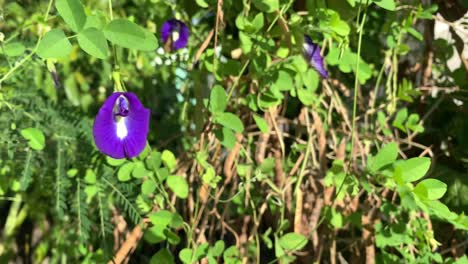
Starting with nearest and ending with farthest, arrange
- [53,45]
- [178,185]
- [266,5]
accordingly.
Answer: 1. [53,45]
2. [266,5]
3. [178,185]

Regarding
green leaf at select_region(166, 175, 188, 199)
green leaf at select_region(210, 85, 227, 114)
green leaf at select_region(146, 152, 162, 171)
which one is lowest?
green leaf at select_region(166, 175, 188, 199)

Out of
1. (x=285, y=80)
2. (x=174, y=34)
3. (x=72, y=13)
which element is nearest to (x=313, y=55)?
(x=285, y=80)

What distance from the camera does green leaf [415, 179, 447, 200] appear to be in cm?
91

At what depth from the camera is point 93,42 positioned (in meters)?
0.77

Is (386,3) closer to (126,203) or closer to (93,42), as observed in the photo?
(93,42)

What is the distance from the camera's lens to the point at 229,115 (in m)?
1.06

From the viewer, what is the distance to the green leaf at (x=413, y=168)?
93cm

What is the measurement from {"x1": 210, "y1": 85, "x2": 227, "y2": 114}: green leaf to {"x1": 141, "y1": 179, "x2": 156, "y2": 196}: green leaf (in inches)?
7.1

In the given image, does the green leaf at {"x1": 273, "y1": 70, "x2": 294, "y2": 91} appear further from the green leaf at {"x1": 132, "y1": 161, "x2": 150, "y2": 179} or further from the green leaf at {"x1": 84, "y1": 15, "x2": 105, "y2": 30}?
the green leaf at {"x1": 84, "y1": 15, "x2": 105, "y2": 30}

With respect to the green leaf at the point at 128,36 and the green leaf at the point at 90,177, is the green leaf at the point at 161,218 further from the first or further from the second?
the green leaf at the point at 128,36

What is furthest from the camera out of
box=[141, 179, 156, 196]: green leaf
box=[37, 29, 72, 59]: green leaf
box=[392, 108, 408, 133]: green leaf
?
box=[392, 108, 408, 133]: green leaf

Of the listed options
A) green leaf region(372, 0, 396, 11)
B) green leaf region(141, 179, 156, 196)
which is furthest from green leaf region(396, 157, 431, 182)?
green leaf region(141, 179, 156, 196)

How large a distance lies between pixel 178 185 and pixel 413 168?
0.40m

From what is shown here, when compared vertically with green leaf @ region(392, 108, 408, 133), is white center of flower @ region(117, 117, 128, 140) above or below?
above
